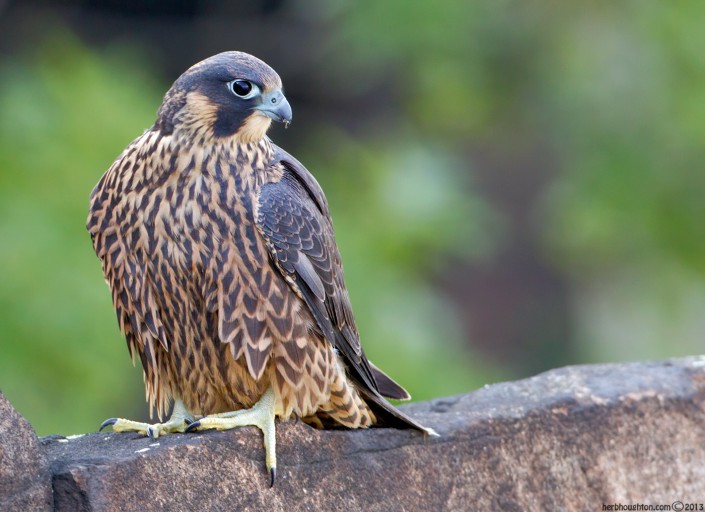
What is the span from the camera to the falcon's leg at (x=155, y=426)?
3096 mm

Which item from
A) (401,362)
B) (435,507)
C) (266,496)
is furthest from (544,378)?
(401,362)

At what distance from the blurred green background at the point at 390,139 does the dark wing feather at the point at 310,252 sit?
6.19 feet

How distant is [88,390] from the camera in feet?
16.5

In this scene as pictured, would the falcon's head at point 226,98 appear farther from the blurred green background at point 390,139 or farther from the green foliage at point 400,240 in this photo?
the green foliage at point 400,240

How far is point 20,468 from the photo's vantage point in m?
2.66

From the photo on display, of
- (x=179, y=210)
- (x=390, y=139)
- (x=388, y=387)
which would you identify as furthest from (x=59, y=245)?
(x=390, y=139)

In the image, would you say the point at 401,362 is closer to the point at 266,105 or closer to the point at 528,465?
the point at 528,465

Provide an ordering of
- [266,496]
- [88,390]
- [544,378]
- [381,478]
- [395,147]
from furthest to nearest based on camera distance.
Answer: [395,147], [88,390], [544,378], [381,478], [266,496]

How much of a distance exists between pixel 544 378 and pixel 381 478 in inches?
32.9

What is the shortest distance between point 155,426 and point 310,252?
0.57 metres

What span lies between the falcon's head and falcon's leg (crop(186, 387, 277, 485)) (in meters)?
0.67

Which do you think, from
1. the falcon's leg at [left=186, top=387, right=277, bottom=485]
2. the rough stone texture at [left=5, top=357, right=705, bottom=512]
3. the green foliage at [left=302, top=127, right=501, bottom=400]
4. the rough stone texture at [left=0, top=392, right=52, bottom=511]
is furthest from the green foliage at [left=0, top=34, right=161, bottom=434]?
the rough stone texture at [left=0, top=392, right=52, bottom=511]

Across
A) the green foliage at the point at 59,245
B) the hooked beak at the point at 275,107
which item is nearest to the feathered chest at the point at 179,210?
the hooked beak at the point at 275,107

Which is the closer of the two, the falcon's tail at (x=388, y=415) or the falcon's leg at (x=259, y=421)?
the falcon's leg at (x=259, y=421)
